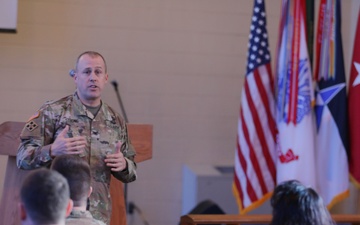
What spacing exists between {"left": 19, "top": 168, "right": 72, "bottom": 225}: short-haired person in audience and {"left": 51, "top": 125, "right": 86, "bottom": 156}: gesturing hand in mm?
826

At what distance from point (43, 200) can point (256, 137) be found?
2.79 m

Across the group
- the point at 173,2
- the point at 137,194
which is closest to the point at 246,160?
the point at 137,194

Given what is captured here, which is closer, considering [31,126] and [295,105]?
[31,126]

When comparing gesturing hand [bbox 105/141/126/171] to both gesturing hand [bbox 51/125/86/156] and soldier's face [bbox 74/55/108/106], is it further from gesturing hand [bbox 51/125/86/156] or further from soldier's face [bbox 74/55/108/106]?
soldier's face [bbox 74/55/108/106]

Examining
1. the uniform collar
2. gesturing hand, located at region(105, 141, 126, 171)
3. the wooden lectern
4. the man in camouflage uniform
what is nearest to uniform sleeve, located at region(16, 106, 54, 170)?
the man in camouflage uniform

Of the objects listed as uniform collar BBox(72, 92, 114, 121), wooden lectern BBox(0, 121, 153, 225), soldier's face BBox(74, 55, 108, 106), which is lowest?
wooden lectern BBox(0, 121, 153, 225)

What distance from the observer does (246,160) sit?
4.43 m

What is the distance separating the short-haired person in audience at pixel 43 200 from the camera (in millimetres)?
1743

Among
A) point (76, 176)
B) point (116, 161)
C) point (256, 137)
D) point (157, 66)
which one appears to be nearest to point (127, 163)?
point (116, 161)

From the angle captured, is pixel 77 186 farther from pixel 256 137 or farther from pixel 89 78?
pixel 256 137

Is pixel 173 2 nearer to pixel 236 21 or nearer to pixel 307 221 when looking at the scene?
pixel 236 21

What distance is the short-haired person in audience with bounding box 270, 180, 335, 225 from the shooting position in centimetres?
199

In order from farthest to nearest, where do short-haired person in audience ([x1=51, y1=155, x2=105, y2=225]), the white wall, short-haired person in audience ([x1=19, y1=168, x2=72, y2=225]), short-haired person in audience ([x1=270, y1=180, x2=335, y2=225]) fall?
1. the white wall
2. short-haired person in audience ([x1=51, y1=155, x2=105, y2=225])
3. short-haired person in audience ([x1=270, y1=180, x2=335, y2=225])
4. short-haired person in audience ([x1=19, y1=168, x2=72, y2=225])

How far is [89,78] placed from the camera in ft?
9.39
